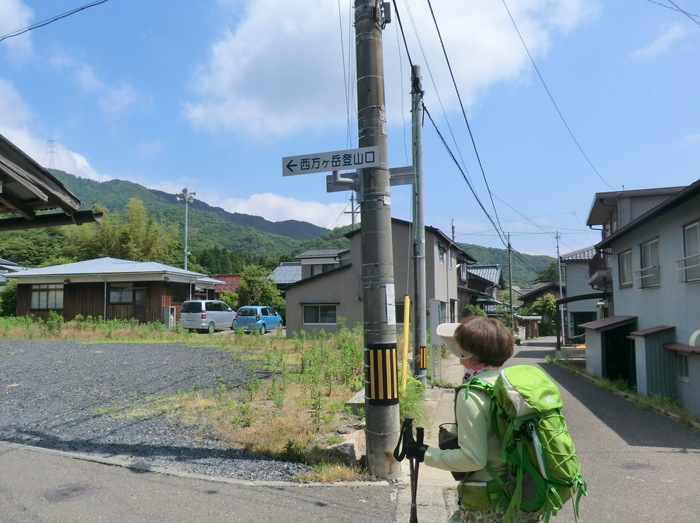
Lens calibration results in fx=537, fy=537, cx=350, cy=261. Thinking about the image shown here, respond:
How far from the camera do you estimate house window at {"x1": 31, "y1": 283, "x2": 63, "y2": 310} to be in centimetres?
2822

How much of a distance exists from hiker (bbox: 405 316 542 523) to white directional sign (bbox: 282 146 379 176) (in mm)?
3060

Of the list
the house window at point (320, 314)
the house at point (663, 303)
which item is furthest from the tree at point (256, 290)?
the house at point (663, 303)

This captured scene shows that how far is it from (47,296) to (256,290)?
11.9 meters

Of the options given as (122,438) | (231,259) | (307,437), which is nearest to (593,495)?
(307,437)

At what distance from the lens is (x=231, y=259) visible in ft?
230

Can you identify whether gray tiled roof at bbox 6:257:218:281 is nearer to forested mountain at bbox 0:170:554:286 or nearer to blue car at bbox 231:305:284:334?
blue car at bbox 231:305:284:334

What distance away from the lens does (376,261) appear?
523 centimetres

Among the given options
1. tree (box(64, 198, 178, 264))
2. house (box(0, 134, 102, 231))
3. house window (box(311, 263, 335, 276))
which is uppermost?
tree (box(64, 198, 178, 264))

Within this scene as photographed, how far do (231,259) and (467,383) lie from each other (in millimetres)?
69788

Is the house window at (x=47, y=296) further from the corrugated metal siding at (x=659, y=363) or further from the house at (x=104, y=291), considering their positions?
the corrugated metal siding at (x=659, y=363)

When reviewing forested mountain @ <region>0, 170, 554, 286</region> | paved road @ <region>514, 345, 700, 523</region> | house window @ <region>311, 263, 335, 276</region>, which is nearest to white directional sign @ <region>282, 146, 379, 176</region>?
paved road @ <region>514, 345, 700, 523</region>

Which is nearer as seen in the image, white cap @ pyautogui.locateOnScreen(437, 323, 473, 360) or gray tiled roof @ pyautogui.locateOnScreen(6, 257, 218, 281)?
white cap @ pyautogui.locateOnScreen(437, 323, 473, 360)

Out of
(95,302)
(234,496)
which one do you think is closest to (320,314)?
(95,302)

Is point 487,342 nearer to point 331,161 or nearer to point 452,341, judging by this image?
point 452,341
